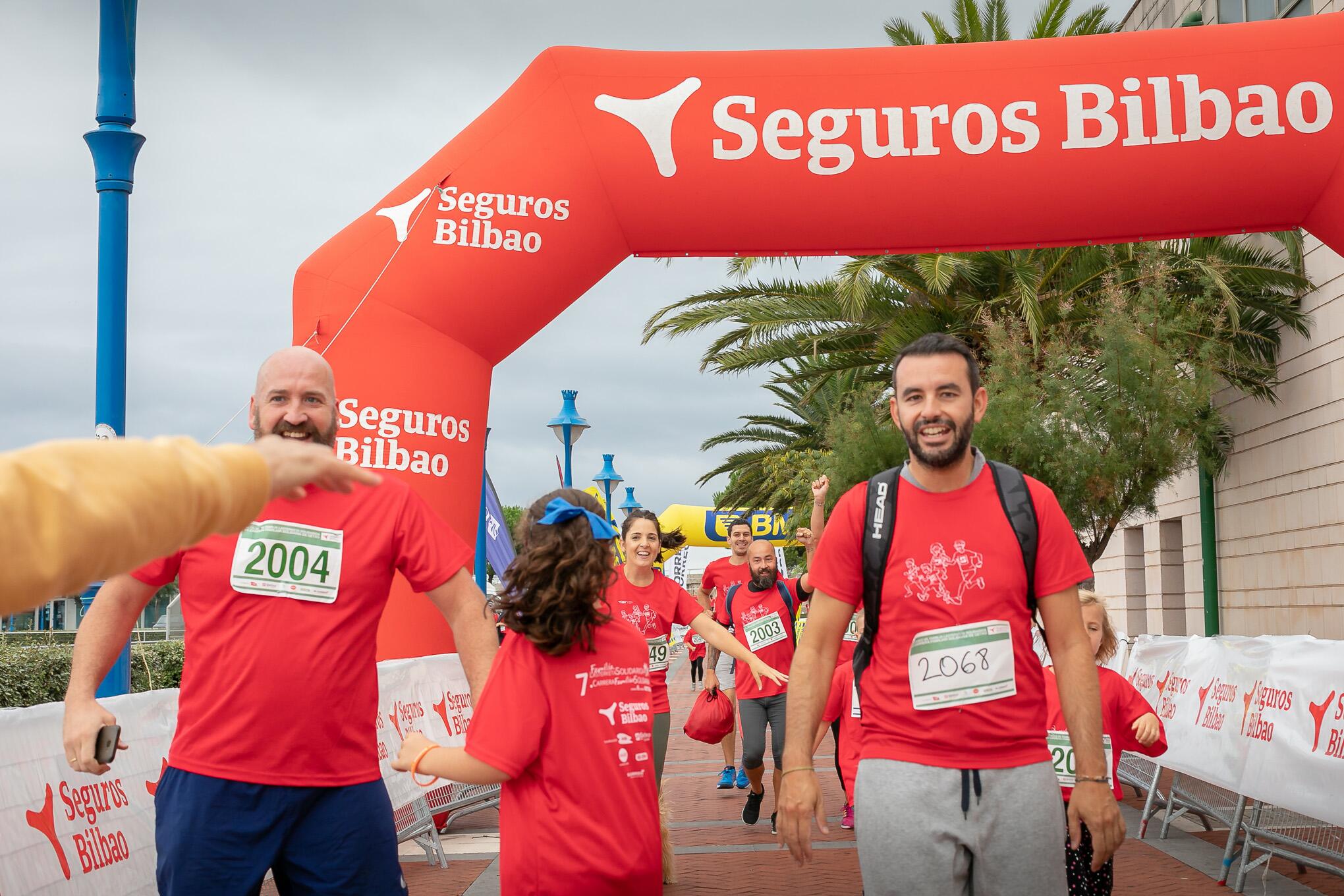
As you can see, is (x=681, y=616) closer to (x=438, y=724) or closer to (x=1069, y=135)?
(x=438, y=724)

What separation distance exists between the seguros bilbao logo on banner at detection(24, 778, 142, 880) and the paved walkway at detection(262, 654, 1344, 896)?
232 centimetres

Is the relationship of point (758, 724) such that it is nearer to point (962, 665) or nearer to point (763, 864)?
point (763, 864)

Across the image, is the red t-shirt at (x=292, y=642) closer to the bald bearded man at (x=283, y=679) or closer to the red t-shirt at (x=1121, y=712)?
the bald bearded man at (x=283, y=679)

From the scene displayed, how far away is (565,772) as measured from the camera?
327 cm

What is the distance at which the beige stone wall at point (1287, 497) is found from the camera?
15.6 meters

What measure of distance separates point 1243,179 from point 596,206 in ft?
13.8

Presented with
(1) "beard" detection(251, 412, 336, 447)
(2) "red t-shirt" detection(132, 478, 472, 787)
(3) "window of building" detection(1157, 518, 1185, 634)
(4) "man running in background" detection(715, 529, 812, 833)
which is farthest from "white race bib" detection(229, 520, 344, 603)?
(3) "window of building" detection(1157, 518, 1185, 634)

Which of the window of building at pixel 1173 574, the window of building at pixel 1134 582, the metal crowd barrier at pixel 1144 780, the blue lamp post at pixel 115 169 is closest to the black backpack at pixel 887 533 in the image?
the blue lamp post at pixel 115 169

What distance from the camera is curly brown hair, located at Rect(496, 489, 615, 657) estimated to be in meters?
3.30

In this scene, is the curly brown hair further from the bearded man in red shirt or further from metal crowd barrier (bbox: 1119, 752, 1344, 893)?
metal crowd barrier (bbox: 1119, 752, 1344, 893)

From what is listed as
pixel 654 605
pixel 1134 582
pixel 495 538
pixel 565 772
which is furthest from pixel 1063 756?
pixel 1134 582

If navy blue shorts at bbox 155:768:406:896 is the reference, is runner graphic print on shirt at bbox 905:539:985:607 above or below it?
above

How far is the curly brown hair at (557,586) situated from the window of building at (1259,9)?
15156 millimetres

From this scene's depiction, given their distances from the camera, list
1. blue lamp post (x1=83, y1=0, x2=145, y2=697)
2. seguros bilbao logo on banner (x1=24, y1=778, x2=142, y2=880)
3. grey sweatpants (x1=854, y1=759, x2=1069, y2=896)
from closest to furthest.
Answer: grey sweatpants (x1=854, y1=759, x2=1069, y2=896) < seguros bilbao logo on banner (x1=24, y1=778, x2=142, y2=880) < blue lamp post (x1=83, y1=0, x2=145, y2=697)
